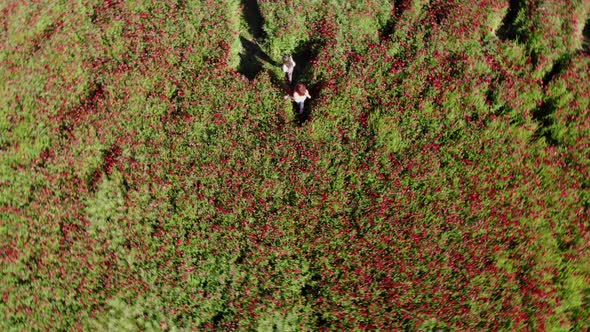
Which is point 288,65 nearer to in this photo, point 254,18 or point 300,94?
point 300,94

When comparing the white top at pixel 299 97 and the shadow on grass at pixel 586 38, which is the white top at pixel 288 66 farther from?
the shadow on grass at pixel 586 38

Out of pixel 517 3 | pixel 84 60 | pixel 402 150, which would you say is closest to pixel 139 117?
pixel 84 60

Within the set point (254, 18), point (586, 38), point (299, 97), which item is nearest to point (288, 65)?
point (299, 97)

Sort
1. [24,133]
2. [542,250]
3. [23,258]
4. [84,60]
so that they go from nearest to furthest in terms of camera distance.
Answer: [542,250]
[23,258]
[24,133]
[84,60]

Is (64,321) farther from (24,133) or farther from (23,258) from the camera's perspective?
(24,133)

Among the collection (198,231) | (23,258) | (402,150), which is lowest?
(23,258)

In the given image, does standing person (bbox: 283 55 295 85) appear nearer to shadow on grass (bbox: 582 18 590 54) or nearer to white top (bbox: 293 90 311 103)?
white top (bbox: 293 90 311 103)

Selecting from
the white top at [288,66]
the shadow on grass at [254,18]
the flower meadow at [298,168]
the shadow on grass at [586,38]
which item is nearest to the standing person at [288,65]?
the white top at [288,66]

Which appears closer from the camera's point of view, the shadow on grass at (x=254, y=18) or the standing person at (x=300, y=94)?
the standing person at (x=300, y=94)
